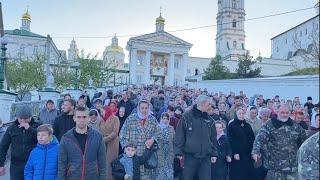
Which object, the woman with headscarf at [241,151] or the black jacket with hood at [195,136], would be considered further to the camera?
the woman with headscarf at [241,151]

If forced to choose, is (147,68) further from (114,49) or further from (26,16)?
→ (114,49)

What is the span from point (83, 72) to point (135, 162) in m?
46.9

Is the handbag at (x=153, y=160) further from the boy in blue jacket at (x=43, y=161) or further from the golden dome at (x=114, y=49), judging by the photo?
the golden dome at (x=114, y=49)

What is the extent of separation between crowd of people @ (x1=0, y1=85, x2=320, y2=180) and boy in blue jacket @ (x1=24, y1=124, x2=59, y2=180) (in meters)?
0.01

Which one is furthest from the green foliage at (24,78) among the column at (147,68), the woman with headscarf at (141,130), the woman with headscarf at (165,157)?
the column at (147,68)

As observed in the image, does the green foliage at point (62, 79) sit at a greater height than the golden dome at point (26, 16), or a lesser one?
lesser

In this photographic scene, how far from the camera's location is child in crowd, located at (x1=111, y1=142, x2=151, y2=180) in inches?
256

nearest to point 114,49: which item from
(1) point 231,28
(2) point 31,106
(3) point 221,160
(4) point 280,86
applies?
(1) point 231,28

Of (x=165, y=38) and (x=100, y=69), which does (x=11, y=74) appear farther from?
(x=165, y=38)

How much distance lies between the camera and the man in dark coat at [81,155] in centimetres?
503

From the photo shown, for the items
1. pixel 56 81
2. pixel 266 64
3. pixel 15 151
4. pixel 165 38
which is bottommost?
pixel 15 151

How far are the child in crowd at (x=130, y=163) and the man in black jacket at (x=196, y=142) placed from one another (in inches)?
25.1

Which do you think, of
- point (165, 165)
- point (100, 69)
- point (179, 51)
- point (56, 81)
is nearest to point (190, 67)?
point (179, 51)

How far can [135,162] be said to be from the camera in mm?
6566
